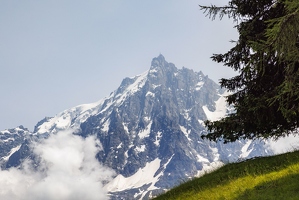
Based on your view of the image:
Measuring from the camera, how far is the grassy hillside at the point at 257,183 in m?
11.0

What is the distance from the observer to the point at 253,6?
16.9m

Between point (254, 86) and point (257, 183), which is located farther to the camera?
point (254, 86)

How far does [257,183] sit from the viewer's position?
40.9 feet

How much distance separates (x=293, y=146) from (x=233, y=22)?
7501 millimetres

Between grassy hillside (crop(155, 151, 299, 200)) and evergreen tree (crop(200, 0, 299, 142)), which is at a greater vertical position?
evergreen tree (crop(200, 0, 299, 142))

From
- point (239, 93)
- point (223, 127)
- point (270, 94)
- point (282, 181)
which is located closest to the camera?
point (282, 181)

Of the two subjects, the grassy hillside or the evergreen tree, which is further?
the evergreen tree

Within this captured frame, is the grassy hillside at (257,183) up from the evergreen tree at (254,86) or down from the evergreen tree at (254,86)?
down

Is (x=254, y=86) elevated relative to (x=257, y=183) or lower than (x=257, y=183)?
elevated

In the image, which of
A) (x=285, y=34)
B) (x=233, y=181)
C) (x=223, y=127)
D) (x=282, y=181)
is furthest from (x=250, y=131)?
(x=285, y=34)

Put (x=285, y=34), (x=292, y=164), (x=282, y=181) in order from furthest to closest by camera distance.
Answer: (x=292, y=164)
(x=282, y=181)
(x=285, y=34)

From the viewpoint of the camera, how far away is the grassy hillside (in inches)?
432

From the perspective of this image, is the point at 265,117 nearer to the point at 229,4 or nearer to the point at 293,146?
the point at 293,146

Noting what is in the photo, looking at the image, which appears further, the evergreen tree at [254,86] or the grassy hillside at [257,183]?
the evergreen tree at [254,86]
